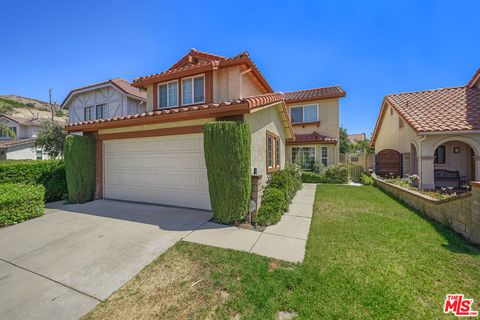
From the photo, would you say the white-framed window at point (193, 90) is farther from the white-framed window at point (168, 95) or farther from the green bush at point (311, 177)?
the green bush at point (311, 177)

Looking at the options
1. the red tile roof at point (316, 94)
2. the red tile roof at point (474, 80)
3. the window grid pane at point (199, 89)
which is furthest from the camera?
the red tile roof at point (316, 94)

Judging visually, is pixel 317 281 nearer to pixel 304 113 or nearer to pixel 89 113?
pixel 304 113

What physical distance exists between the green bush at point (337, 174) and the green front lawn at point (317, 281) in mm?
8502

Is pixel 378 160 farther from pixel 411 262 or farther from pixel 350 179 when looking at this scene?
pixel 411 262

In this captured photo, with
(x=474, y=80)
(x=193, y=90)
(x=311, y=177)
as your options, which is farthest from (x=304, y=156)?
(x=474, y=80)

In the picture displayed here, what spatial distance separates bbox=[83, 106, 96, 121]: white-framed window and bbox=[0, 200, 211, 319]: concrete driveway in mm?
15200

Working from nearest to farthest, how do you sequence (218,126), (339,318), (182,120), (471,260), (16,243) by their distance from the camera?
(339,318)
(471,260)
(16,243)
(218,126)
(182,120)

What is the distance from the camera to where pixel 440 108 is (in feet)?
36.6

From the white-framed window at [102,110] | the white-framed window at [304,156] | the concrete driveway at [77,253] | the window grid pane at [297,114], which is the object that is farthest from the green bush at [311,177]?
the white-framed window at [102,110]

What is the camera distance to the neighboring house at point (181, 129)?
6.68 metres

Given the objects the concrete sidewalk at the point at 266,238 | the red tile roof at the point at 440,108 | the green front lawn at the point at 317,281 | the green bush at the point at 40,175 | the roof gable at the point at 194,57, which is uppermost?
the roof gable at the point at 194,57

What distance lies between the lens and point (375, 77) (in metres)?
15.6

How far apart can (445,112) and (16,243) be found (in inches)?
720

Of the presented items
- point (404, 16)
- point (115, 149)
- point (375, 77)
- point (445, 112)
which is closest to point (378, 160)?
point (445, 112)
